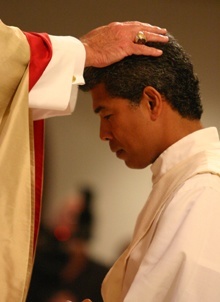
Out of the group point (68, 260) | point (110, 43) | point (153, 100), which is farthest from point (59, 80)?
point (68, 260)

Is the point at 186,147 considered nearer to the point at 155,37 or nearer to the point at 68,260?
the point at 155,37

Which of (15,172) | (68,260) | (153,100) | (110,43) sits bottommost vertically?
(68,260)

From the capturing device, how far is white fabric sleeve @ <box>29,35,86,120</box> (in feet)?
3.36

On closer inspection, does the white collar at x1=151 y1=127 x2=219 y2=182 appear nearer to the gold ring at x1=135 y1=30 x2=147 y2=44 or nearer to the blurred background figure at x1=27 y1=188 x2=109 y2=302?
the gold ring at x1=135 y1=30 x2=147 y2=44

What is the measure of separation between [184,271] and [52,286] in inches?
49.0

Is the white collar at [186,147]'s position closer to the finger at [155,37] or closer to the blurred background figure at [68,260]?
the finger at [155,37]

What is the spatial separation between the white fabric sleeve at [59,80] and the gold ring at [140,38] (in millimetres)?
142

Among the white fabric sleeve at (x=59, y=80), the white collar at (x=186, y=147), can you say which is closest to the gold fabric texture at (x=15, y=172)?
the white fabric sleeve at (x=59, y=80)

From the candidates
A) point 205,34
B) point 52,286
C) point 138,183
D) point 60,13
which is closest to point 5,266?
point 52,286

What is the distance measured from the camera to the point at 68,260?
2.12 metres

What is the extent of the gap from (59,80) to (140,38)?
0.23 meters

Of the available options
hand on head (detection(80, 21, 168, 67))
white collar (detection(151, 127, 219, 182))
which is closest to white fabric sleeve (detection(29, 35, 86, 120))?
hand on head (detection(80, 21, 168, 67))

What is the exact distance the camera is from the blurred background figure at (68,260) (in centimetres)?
209

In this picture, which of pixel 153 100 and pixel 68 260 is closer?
pixel 153 100
